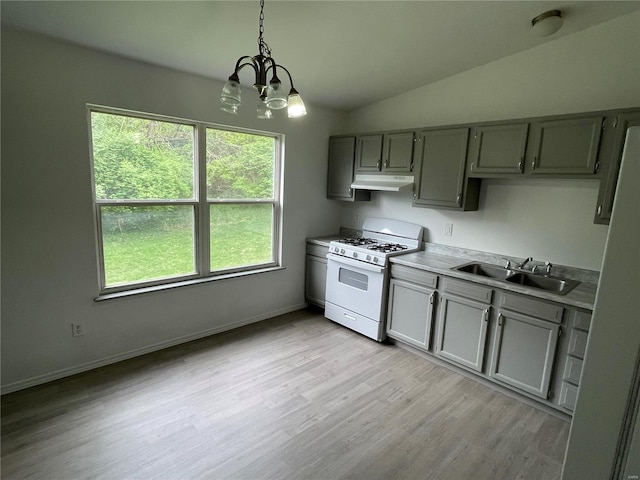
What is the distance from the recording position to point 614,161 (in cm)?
222

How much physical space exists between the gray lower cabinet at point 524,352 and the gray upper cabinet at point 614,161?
85cm

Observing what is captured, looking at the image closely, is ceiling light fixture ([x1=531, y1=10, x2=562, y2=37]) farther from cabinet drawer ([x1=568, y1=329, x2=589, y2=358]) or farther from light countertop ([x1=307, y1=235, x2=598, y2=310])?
cabinet drawer ([x1=568, y1=329, x2=589, y2=358])

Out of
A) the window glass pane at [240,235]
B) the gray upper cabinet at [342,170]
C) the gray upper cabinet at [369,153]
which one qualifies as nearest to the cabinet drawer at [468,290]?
the gray upper cabinet at [369,153]

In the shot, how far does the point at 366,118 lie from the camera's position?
411 centimetres

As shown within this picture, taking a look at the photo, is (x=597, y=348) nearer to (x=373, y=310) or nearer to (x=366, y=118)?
(x=373, y=310)

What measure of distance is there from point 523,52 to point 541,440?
2.98m

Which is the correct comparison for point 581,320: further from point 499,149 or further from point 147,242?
point 147,242

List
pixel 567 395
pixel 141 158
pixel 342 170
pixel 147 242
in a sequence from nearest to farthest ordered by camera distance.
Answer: pixel 567 395 → pixel 141 158 → pixel 147 242 → pixel 342 170

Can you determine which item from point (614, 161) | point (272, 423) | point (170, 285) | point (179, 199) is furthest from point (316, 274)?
point (614, 161)

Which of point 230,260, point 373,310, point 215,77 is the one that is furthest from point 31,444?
point 215,77

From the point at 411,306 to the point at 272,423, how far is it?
1.60m

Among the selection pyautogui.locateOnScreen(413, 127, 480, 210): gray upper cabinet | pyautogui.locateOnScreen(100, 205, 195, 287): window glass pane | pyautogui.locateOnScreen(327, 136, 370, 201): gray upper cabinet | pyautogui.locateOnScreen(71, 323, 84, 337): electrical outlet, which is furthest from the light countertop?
pyautogui.locateOnScreen(71, 323, 84, 337): electrical outlet

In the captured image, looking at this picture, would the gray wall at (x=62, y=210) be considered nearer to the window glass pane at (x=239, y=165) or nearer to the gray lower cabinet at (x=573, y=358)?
the window glass pane at (x=239, y=165)

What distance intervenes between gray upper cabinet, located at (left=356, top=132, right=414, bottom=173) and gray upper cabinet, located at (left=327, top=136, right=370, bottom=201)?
0.12 metres
